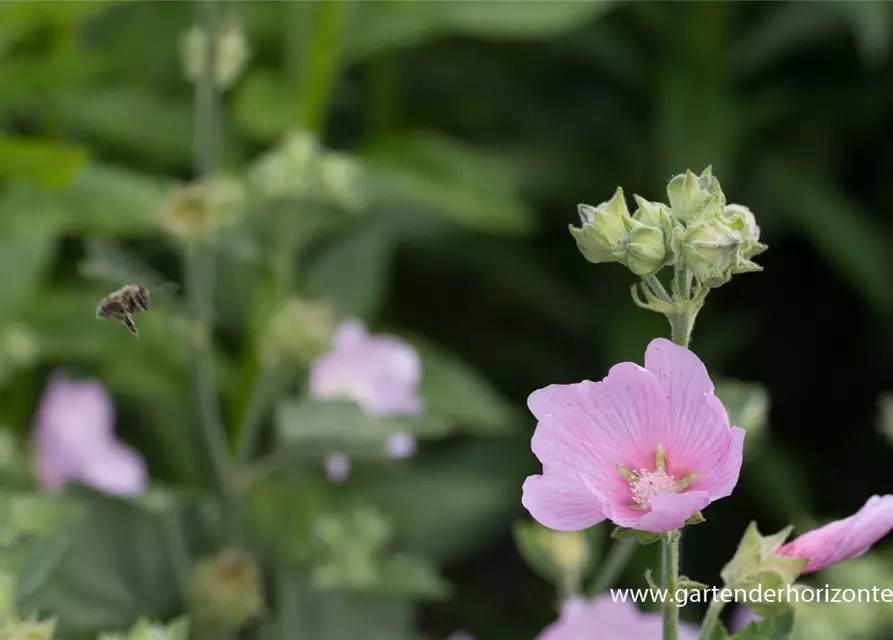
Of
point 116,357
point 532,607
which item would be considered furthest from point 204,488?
point 532,607

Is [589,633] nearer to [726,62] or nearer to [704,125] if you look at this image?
[704,125]

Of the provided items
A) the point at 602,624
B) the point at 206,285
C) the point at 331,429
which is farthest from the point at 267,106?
the point at 602,624

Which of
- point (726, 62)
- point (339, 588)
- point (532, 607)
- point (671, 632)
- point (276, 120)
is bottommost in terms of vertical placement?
point (532, 607)

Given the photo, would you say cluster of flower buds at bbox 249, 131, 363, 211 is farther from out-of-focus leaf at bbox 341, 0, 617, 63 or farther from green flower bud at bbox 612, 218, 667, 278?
green flower bud at bbox 612, 218, 667, 278

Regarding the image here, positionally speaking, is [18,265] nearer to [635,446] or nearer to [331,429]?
[331,429]

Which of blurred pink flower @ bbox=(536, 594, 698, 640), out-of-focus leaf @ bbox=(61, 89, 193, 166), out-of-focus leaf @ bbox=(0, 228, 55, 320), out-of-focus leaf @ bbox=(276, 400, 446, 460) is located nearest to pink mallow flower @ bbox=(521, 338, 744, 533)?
blurred pink flower @ bbox=(536, 594, 698, 640)
